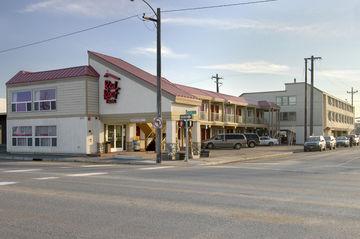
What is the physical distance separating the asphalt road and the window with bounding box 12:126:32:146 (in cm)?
2237

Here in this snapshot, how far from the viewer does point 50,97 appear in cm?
3684

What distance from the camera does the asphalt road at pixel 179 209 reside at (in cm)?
830

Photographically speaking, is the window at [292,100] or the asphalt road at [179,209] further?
the window at [292,100]

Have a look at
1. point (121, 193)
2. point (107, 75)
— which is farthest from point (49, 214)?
point (107, 75)

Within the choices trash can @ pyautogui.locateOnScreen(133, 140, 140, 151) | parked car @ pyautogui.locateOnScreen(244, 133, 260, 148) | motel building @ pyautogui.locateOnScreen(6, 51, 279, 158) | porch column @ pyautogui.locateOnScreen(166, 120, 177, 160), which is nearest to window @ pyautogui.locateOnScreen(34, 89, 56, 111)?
motel building @ pyautogui.locateOnScreen(6, 51, 279, 158)

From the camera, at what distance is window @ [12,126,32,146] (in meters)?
38.4

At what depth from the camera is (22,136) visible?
128 feet

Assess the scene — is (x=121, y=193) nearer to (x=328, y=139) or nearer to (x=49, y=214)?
(x=49, y=214)

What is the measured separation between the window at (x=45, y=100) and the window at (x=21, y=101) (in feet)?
2.56

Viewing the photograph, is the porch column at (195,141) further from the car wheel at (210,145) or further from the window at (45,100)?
the car wheel at (210,145)

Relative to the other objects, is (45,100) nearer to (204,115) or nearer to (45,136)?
(45,136)

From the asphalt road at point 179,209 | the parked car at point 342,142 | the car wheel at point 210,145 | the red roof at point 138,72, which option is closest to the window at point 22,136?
Result: the red roof at point 138,72

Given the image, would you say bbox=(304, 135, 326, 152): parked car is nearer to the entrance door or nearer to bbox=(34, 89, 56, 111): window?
the entrance door

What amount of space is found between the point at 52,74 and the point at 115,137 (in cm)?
661
